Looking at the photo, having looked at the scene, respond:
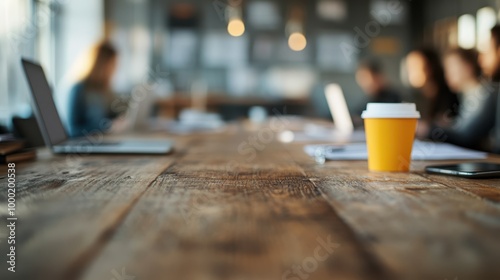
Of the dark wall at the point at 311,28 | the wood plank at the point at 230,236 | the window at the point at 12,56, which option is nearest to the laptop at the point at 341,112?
the wood plank at the point at 230,236

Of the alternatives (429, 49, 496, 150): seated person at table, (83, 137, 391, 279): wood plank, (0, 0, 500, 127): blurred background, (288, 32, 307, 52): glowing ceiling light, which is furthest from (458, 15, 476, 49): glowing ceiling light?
(83, 137, 391, 279): wood plank

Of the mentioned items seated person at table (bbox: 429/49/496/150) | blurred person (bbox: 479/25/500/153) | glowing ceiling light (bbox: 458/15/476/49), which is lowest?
seated person at table (bbox: 429/49/496/150)

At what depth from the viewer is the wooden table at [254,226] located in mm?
418

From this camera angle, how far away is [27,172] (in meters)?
1.05

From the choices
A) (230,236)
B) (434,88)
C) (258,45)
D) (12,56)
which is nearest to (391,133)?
(230,236)

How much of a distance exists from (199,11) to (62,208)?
A: 740 cm

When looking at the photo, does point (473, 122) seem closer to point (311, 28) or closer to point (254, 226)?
point (254, 226)

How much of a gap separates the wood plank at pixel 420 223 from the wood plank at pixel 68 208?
0.26 meters

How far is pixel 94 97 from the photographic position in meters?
3.61

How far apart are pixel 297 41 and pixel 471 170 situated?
690 centimetres

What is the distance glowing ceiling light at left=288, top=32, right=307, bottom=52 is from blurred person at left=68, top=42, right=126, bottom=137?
4140mm

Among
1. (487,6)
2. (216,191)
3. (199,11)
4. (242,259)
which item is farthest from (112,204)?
(199,11)

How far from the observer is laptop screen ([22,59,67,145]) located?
1280mm

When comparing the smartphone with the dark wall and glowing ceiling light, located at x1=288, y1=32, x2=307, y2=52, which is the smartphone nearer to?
glowing ceiling light, located at x1=288, y1=32, x2=307, y2=52
